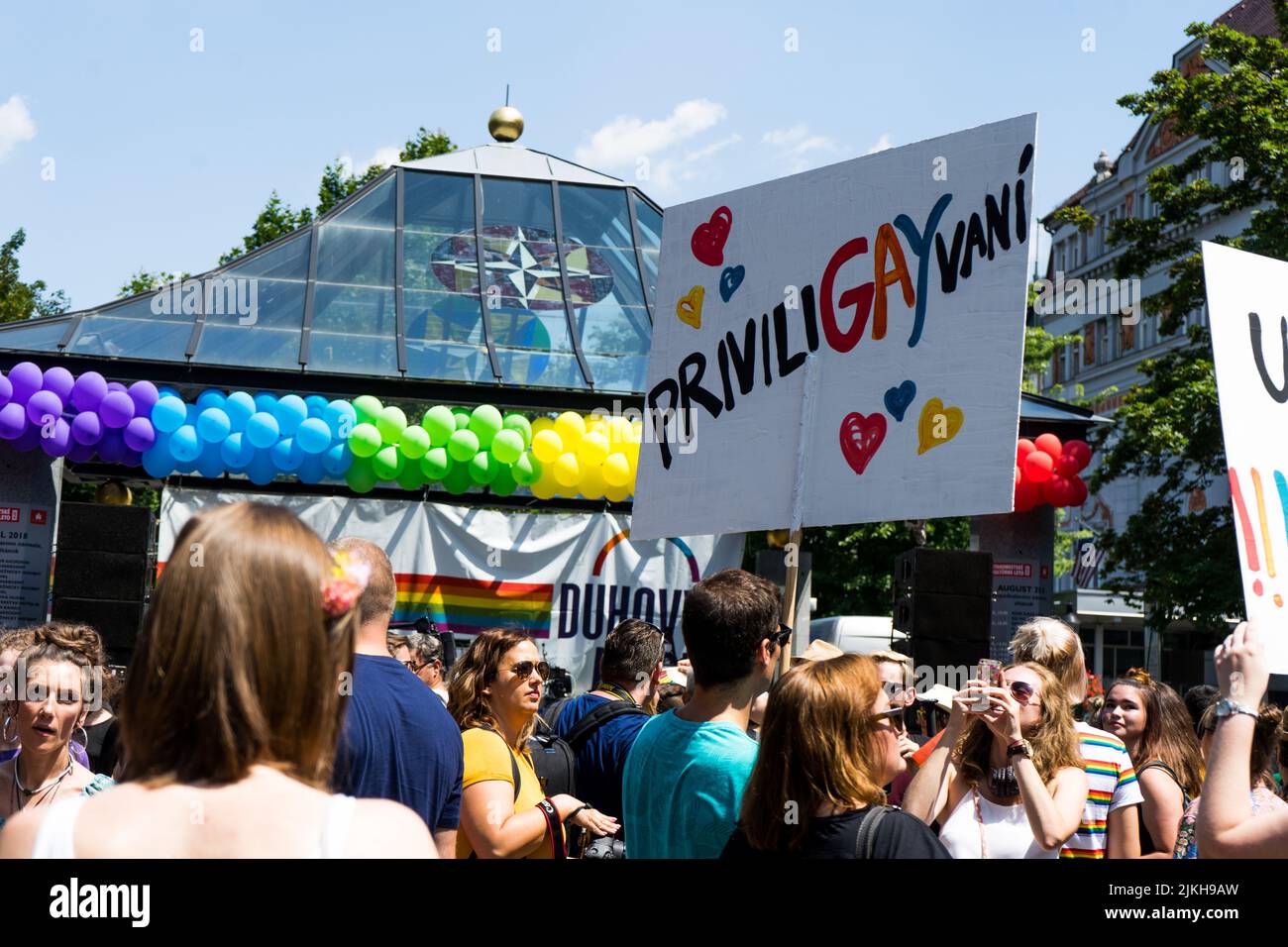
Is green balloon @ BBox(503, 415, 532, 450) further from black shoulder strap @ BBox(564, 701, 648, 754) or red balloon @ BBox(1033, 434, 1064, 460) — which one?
black shoulder strap @ BBox(564, 701, 648, 754)

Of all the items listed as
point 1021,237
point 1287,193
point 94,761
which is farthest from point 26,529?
point 1287,193

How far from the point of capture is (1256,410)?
3227mm

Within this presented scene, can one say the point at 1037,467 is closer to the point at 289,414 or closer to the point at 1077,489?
the point at 1077,489

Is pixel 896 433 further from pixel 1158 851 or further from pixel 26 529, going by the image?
pixel 26 529

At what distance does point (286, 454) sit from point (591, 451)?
8.04 feet

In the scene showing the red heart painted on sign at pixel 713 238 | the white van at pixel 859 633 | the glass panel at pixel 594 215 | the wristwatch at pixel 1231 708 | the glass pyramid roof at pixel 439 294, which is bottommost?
the white van at pixel 859 633

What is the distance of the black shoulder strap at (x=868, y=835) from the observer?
2.60 m

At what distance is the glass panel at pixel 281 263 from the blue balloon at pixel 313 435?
7.43 feet

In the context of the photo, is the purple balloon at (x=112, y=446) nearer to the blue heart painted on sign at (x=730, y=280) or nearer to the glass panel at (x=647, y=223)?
the glass panel at (x=647, y=223)

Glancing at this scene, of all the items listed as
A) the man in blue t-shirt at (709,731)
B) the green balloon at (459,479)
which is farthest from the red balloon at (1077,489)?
the man in blue t-shirt at (709,731)

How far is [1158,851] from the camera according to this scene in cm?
452

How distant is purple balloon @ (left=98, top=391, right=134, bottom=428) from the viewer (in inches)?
426

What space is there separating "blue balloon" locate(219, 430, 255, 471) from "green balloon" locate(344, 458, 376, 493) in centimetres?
78

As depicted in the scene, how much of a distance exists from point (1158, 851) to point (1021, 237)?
2.05 meters
